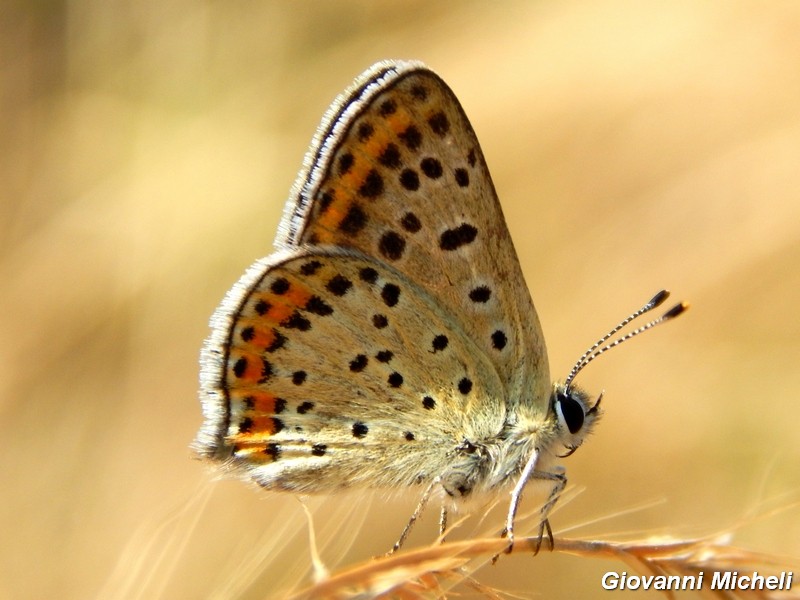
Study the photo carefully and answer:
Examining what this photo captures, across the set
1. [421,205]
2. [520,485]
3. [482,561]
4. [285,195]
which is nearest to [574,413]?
[520,485]

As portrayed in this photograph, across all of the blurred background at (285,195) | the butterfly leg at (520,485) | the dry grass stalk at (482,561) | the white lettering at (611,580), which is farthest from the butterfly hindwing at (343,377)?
the blurred background at (285,195)

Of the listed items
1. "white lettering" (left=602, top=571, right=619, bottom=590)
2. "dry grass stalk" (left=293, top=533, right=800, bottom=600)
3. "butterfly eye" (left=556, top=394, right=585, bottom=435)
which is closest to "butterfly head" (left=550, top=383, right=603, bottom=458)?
"butterfly eye" (left=556, top=394, right=585, bottom=435)

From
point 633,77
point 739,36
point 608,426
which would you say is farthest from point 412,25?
point 608,426

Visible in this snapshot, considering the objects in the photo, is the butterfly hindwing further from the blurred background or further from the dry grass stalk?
the blurred background

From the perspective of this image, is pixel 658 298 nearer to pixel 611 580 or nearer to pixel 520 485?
pixel 520 485

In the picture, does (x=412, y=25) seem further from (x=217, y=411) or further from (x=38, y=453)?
(x=217, y=411)

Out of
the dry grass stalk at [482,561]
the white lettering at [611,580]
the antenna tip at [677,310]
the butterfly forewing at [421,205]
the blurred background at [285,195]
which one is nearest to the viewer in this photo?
the dry grass stalk at [482,561]

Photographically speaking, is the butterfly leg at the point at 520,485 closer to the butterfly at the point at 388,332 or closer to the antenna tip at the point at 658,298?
the butterfly at the point at 388,332
